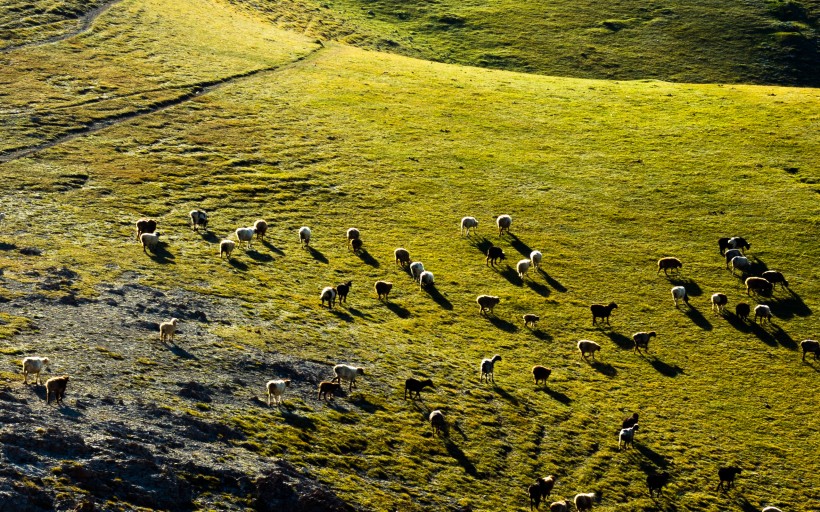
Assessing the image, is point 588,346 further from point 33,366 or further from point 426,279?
point 33,366

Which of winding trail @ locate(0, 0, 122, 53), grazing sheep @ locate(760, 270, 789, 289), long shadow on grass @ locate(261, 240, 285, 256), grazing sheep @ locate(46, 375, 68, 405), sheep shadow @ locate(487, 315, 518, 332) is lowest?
sheep shadow @ locate(487, 315, 518, 332)

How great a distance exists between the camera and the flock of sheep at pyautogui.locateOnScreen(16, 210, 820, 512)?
31.2 meters

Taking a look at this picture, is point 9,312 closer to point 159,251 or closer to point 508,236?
point 159,251

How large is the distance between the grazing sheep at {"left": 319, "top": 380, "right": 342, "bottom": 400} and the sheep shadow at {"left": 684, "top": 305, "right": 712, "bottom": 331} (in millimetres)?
21889

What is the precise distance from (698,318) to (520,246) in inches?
487

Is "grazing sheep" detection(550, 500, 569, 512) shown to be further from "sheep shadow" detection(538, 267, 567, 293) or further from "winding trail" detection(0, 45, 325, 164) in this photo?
"winding trail" detection(0, 45, 325, 164)

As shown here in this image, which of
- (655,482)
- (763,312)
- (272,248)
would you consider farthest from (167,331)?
(763,312)

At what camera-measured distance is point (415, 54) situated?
111812 mm

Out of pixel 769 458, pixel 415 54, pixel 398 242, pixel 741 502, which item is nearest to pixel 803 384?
pixel 769 458

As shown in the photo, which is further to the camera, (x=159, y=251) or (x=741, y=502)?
(x=159, y=251)

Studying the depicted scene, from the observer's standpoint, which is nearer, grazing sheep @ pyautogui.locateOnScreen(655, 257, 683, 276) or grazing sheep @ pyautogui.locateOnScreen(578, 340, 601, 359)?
grazing sheep @ pyautogui.locateOnScreen(578, 340, 601, 359)

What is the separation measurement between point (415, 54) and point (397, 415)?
83.0 metres

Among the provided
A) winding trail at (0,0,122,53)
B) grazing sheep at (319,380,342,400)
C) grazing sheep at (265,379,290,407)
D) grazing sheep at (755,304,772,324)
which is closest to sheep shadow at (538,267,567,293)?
grazing sheep at (755,304,772,324)

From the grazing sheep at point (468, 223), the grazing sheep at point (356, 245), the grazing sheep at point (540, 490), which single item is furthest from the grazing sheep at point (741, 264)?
the grazing sheep at point (540, 490)
